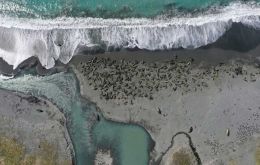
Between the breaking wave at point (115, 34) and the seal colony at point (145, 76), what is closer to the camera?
the seal colony at point (145, 76)

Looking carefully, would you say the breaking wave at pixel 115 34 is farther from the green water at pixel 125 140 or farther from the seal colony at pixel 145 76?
the green water at pixel 125 140

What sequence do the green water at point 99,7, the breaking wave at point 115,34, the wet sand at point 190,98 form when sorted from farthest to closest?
1. the green water at point 99,7
2. the breaking wave at point 115,34
3. the wet sand at point 190,98

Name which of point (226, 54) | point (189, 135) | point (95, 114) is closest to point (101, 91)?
point (95, 114)

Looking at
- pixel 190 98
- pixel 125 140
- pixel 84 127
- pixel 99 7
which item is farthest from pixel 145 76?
pixel 99 7

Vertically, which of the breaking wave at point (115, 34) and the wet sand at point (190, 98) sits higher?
the breaking wave at point (115, 34)

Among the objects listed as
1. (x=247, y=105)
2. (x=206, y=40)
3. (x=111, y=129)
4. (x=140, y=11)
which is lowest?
(x=111, y=129)

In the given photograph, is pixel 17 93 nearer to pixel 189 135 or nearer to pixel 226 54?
pixel 189 135

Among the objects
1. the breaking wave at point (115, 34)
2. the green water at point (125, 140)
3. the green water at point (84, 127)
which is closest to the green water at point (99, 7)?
the breaking wave at point (115, 34)
